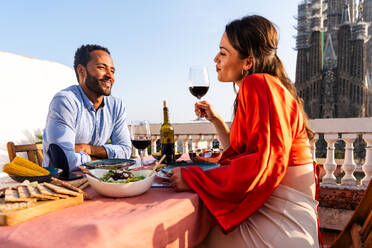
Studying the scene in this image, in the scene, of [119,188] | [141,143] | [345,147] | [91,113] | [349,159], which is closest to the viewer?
[119,188]

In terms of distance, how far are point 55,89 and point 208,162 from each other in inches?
303

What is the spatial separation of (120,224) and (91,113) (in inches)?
78.9

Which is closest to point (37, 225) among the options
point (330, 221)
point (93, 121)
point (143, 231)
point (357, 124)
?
point (143, 231)

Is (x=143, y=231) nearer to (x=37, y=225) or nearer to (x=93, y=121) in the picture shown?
(x=37, y=225)

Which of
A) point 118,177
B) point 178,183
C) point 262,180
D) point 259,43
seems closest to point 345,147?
point 259,43

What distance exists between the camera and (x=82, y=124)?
2.43 metres

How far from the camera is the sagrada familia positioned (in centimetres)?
4634

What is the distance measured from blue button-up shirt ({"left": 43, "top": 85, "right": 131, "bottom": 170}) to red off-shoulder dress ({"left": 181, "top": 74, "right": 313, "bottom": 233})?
107 centimetres

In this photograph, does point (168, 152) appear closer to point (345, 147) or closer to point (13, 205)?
point (13, 205)

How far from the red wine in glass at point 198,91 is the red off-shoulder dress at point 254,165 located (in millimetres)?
683

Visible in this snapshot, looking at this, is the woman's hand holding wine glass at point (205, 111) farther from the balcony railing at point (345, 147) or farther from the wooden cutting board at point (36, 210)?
the balcony railing at point (345, 147)

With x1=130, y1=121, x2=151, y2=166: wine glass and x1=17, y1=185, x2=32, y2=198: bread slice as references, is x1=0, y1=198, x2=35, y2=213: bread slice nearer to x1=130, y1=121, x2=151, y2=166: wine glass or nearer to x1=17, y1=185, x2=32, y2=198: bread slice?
x1=17, y1=185, x2=32, y2=198: bread slice

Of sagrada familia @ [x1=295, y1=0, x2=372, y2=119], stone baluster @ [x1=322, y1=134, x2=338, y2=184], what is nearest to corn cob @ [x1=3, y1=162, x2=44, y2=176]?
stone baluster @ [x1=322, y1=134, x2=338, y2=184]

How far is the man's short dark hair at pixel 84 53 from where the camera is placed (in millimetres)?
2736
